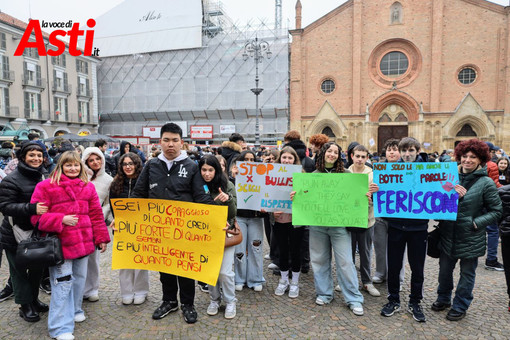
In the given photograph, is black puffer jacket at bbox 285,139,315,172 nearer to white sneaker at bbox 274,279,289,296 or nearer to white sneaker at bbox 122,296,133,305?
white sneaker at bbox 274,279,289,296

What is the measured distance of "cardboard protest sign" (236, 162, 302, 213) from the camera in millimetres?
4293

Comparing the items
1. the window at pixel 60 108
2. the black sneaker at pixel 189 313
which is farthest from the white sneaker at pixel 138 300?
the window at pixel 60 108

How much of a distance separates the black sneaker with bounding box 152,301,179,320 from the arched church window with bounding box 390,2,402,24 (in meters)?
28.2

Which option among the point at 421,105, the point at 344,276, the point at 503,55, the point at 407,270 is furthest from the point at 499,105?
the point at 344,276

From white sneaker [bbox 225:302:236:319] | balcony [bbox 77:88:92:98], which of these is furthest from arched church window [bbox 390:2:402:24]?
balcony [bbox 77:88:92:98]

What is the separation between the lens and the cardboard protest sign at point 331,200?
12.6ft

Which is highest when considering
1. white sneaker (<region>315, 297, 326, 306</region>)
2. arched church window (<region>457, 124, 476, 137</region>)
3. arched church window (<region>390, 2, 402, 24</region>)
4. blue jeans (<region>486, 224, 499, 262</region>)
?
arched church window (<region>390, 2, 402, 24</region>)

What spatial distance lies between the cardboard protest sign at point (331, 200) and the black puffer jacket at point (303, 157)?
52.5 inches

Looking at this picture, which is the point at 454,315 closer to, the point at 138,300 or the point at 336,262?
the point at 336,262

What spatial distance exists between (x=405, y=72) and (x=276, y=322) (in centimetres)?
2724

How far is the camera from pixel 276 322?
368 cm

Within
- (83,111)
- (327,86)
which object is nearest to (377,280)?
(327,86)

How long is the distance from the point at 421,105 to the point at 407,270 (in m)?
23.7

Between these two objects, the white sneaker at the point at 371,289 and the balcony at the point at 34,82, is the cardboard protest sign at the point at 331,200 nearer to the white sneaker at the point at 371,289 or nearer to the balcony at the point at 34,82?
the white sneaker at the point at 371,289
